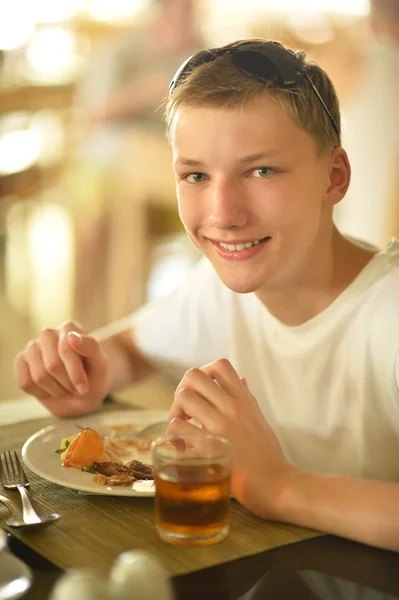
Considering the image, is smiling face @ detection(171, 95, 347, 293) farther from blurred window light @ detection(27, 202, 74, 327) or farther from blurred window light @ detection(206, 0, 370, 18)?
blurred window light @ detection(206, 0, 370, 18)

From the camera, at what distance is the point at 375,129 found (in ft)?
11.4

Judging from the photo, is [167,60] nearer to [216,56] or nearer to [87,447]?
[216,56]

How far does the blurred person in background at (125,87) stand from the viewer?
11.6 ft

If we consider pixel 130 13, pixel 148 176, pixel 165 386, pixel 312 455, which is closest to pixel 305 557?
pixel 312 455

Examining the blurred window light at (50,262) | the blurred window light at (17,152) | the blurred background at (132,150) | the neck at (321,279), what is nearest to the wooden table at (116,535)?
the neck at (321,279)

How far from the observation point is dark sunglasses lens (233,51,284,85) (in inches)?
41.6

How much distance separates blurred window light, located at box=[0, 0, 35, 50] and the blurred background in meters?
0.65

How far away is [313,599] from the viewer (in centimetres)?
74

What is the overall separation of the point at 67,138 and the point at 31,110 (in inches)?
13.0

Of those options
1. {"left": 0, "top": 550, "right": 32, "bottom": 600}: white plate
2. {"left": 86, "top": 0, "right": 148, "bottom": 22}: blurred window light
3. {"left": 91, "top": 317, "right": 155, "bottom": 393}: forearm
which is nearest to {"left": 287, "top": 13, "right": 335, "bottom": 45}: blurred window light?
{"left": 86, "top": 0, "right": 148, "bottom": 22}: blurred window light

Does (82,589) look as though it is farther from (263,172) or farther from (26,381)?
(26,381)

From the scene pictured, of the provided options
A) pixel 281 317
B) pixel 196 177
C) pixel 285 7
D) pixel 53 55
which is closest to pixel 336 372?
pixel 281 317

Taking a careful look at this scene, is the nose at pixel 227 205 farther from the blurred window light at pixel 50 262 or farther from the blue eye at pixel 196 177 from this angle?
the blurred window light at pixel 50 262

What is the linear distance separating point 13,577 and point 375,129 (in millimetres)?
3001
